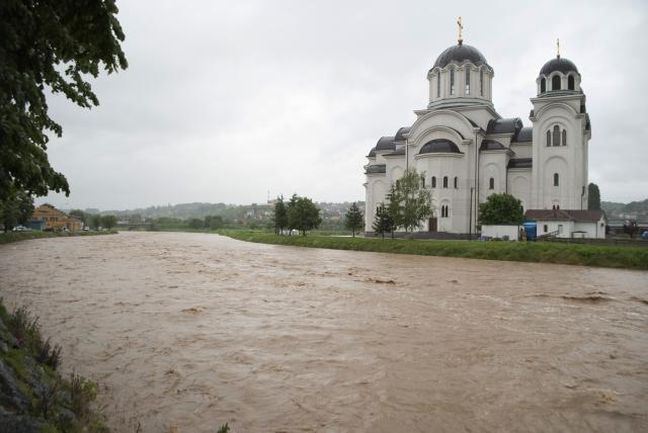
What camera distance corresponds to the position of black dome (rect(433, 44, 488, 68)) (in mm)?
50094

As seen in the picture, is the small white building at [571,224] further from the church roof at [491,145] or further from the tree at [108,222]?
the tree at [108,222]

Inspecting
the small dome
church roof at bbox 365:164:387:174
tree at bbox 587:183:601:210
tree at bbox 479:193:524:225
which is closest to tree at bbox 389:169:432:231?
tree at bbox 479:193:524:225

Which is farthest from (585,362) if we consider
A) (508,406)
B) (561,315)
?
(561,315)

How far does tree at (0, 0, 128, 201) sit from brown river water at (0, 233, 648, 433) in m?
3.09

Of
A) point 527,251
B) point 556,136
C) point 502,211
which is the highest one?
point 556,136

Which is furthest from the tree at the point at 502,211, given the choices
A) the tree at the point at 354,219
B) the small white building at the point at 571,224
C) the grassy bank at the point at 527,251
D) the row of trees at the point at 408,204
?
the tree at the point at 354,219

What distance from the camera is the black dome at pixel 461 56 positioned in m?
50.1

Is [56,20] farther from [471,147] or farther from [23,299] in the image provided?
[471,147]

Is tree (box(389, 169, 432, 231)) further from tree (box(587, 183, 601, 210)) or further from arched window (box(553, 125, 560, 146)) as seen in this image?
tree (box(587, 183, 601, 210))

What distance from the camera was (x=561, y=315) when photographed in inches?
507

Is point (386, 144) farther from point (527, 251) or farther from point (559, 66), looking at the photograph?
point (527, 251)

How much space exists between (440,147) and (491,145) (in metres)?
5.71

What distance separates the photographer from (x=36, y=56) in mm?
5312

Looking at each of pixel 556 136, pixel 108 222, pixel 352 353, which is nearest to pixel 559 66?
pixel 556 136
